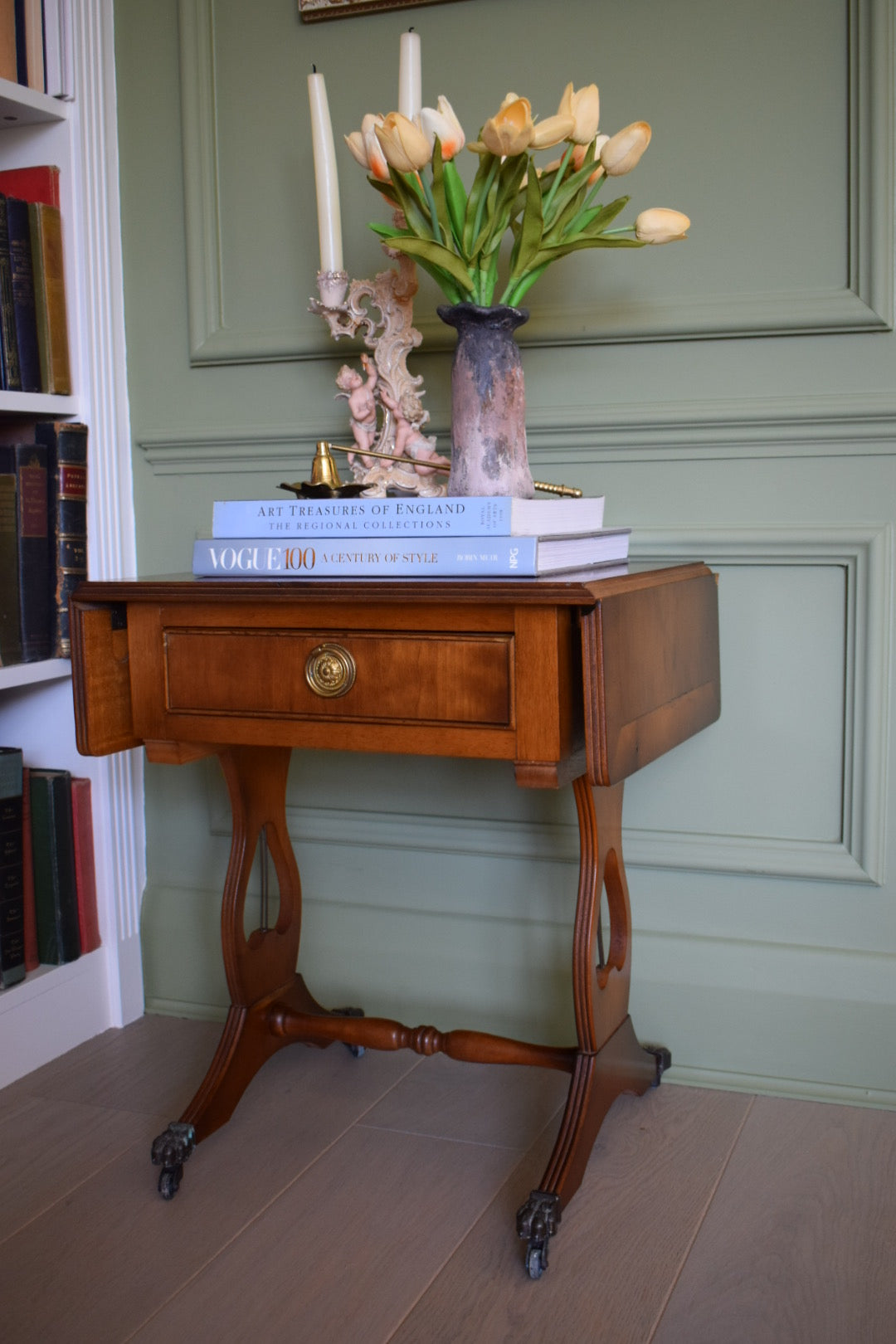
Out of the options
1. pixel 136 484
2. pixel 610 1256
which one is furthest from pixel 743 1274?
pixel 136 484

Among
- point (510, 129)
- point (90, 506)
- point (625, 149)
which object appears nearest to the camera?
point (510, 129)

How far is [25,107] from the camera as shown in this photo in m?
1.73

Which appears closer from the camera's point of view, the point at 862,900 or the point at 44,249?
the point at 862,900

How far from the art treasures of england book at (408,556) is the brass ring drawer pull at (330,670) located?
8cm

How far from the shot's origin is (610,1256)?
1.26m

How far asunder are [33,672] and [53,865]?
28 centimetres

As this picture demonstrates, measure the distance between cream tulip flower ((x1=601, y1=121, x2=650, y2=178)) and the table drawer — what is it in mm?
540

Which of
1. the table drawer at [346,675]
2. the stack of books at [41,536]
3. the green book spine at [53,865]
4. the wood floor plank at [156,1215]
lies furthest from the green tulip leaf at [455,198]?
the wood floor plank at [156,1215]

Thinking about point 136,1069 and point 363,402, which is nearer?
point 363,402

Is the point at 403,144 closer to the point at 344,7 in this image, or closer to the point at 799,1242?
the point at 344,7

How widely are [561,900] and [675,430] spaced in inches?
25.8

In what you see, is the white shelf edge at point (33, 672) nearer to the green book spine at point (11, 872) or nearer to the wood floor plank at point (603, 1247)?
the green book spine at point (11, 872)

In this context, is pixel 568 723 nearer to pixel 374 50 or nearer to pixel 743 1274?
pixel 743 1274

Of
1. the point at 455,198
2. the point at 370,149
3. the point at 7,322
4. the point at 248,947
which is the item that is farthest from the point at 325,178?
the point at 248,947
